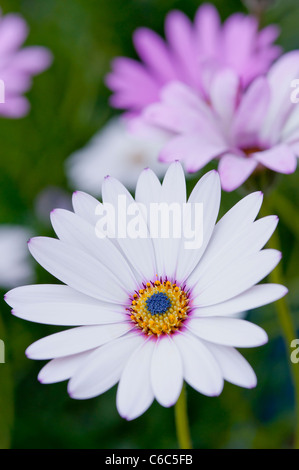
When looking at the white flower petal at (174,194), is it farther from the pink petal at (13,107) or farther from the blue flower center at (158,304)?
the pink petal at (13,107)

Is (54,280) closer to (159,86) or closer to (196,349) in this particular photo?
(159,86)

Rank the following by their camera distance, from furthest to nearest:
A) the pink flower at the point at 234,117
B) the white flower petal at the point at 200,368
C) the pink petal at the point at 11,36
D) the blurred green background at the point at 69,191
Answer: the pink petal at the point at 11,36, the blurred green background at the point at 69,191, the pink flower at the point at 234,117, the white flower petal at the point at 200,368

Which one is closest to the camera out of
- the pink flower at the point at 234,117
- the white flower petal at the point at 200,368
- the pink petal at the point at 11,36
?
the white flower petal at the point at 200,368

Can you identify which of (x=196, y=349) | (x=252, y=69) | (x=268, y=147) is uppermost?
(x=252, y=69)

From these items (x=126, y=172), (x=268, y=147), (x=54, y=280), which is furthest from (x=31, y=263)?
(x=268, y=147)

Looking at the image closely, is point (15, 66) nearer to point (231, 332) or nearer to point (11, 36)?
point (11, 36)

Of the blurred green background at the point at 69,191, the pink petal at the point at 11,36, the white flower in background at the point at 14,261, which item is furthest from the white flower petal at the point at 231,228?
the pink petal at the point at 11,36
